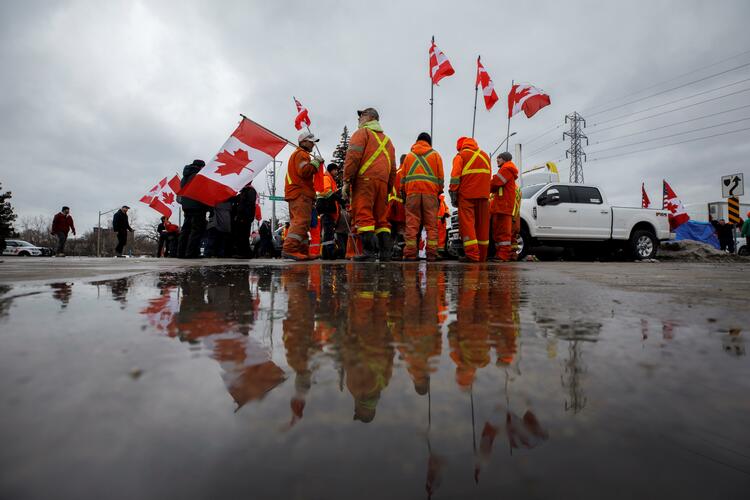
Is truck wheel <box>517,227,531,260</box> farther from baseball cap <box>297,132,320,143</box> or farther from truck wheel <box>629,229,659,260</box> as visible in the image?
baseball cap <box>297,132,320,143</box>

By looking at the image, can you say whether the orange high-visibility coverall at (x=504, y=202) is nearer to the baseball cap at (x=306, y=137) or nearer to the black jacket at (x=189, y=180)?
the baseball cap at (x=306, y=137)

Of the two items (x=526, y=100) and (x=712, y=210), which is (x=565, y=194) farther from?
(x=712, y=210)

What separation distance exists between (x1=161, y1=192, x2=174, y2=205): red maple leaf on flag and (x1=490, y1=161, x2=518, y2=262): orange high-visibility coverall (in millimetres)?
9824

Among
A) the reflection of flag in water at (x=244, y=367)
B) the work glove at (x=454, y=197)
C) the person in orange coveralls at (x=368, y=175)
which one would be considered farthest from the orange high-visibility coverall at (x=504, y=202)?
the reflection of flag in water at (x=244, y=367)

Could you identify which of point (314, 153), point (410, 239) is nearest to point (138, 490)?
point (410, 239)

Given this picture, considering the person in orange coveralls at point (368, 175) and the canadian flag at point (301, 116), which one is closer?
the person in orange coveralls at point (368, 175)

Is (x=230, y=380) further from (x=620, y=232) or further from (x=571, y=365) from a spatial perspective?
(x=620, y=232)

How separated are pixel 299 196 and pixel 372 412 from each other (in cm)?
583

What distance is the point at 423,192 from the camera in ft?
20.2

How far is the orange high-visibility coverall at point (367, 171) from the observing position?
5.51 metres

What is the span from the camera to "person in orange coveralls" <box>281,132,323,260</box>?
234 inches

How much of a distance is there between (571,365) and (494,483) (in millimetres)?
289

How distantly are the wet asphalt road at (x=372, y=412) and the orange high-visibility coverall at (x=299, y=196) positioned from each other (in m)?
5.23

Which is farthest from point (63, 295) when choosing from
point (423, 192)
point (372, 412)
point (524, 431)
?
point (423, 192)
